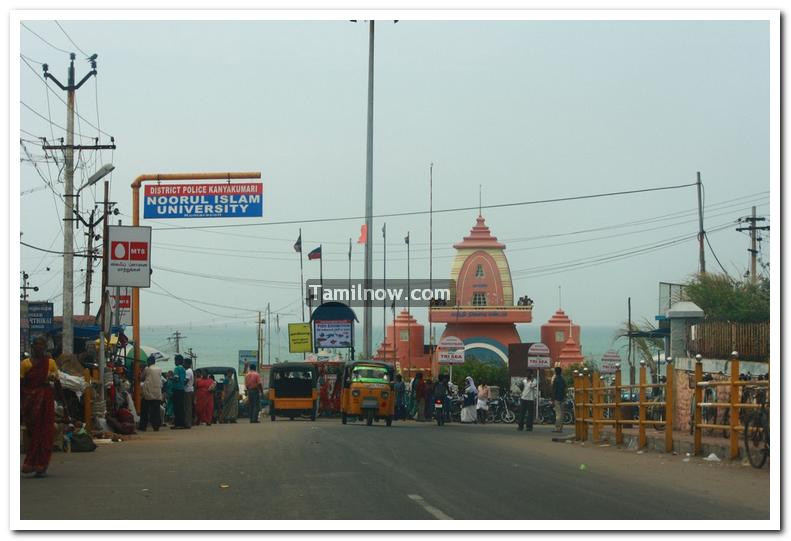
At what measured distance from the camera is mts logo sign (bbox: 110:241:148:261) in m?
26.1

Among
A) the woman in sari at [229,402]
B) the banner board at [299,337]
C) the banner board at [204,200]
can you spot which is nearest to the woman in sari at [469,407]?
the woman in sari at [229,402]

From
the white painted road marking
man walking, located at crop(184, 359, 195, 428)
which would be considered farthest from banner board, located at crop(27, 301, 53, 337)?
the white painted road marking

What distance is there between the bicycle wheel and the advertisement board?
43.7 metres

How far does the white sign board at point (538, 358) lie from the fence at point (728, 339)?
10.0 m

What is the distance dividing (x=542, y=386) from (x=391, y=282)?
1173 inches

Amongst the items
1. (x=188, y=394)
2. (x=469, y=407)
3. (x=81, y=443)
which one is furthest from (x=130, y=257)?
(x=469, y=407)

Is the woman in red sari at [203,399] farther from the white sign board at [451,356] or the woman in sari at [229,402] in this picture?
the white sign board at [451,356]

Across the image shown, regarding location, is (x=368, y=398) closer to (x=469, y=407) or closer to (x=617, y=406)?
(x=469, y=407)

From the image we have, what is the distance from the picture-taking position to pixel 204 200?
1153 inches

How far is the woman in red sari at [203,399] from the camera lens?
1414 inches

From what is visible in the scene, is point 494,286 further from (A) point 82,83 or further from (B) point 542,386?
(A) point 82,83

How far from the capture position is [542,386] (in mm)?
56469

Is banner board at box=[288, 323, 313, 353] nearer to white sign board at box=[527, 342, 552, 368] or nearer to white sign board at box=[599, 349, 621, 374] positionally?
white sign board at box=[599, 349, 621, 374]

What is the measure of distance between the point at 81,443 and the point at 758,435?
11425 mm
